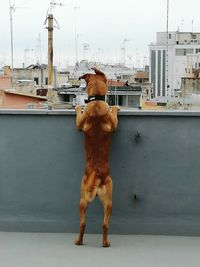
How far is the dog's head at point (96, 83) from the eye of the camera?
183 inches

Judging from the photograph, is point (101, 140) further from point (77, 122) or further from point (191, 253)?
point (191, 253)

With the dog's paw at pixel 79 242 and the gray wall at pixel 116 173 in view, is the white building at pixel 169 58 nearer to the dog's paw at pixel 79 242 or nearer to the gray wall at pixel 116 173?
the gray wall at pixel 116 173

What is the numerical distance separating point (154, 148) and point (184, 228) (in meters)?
0.72

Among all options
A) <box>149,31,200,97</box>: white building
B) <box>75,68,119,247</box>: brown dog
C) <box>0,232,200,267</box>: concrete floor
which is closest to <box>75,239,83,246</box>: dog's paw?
<box>0,232,200,267</box>: concrete floor

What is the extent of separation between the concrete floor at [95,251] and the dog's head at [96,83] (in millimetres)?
1221

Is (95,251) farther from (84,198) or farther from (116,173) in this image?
(116,173)

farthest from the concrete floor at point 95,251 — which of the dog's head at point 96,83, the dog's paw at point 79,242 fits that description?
the dog's head at point 96,83

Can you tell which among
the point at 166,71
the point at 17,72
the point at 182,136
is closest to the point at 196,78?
the point at 166,71

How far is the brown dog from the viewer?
15.2 feet

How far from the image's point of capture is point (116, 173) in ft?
16.7

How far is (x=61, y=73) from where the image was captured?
4981 centimetres

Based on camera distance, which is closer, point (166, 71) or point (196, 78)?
point (196, 78)

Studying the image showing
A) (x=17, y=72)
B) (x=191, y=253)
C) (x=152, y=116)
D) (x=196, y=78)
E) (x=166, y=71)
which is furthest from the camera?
(x=17, y=72)

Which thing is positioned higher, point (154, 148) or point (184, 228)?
point (154, 148)
